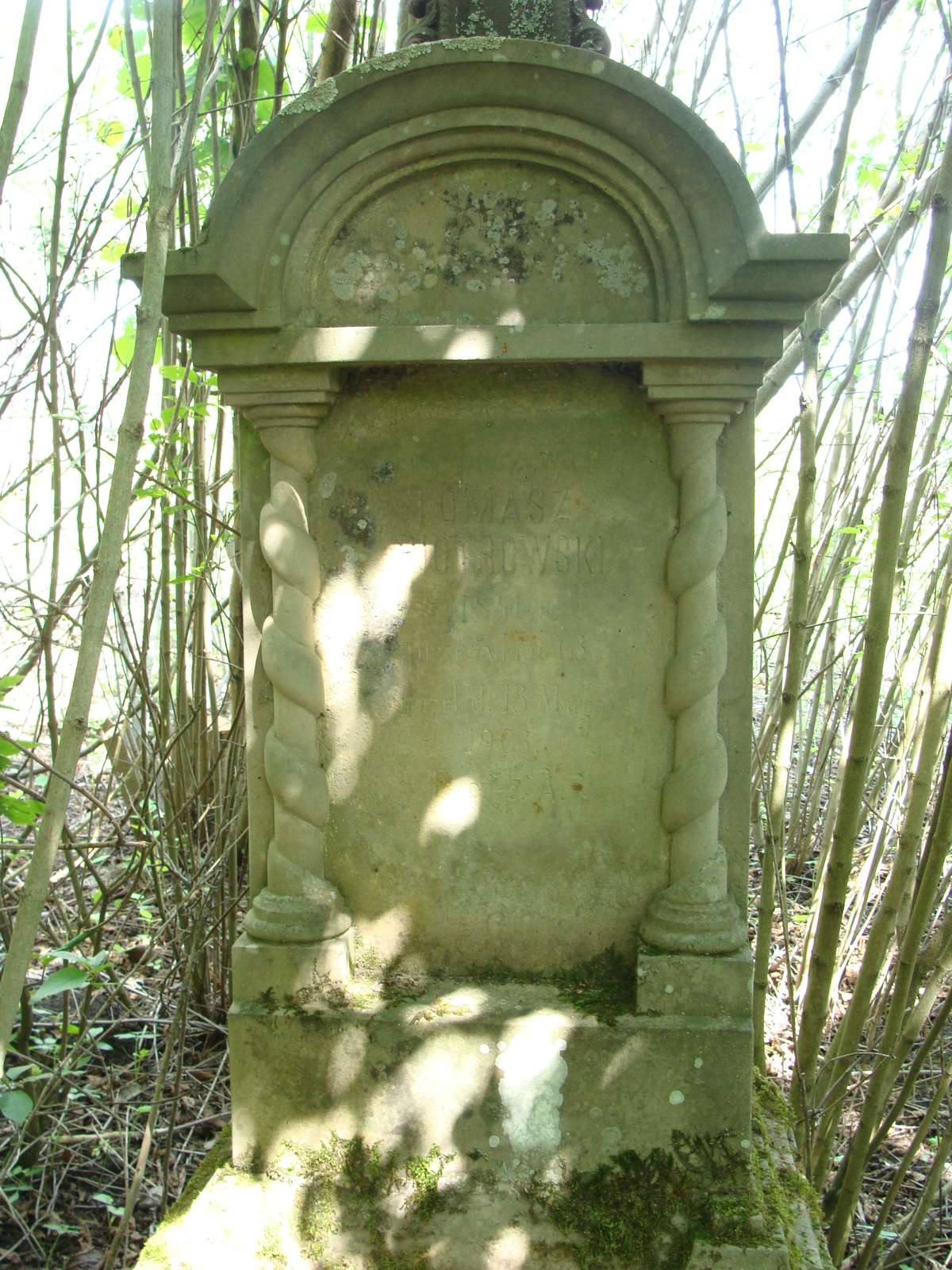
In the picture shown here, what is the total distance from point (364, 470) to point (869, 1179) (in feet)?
10.6

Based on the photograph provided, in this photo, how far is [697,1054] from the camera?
2463 millimetres

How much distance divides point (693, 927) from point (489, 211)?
1.79 meters

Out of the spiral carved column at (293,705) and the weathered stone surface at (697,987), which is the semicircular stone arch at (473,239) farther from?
the weathered stone surface at (697,987)

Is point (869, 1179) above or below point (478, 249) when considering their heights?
below

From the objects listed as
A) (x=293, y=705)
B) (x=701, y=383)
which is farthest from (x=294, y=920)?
(x=701, y=383)

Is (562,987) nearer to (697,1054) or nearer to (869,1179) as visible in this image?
(697,1054)

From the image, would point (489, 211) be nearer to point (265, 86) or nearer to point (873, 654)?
point (873, 654)

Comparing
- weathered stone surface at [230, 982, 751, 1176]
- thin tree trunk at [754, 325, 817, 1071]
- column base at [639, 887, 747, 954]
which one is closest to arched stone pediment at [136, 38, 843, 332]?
thin tree trunk at [754, 325, 817, 1071]


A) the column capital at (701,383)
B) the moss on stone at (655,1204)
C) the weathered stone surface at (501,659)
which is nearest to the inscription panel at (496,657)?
the weathered stone surface at (501,659)

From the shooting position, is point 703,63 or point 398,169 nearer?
point 398,169

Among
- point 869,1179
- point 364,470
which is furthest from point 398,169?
point 869,1179

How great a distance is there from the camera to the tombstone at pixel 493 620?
2381 mm

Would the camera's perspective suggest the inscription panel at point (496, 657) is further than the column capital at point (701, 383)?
Yes

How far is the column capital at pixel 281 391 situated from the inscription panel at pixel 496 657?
0.10m
